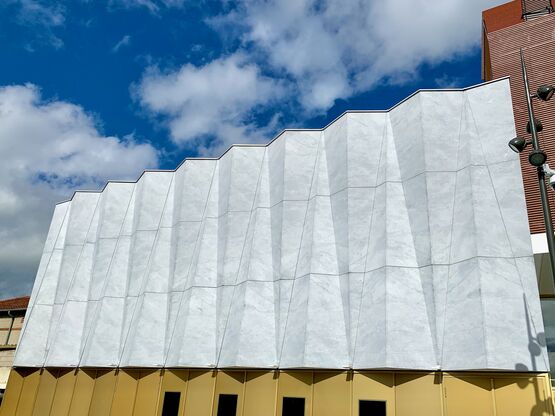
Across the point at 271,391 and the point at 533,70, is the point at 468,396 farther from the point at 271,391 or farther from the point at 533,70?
the point at 533,70

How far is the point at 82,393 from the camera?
2381 cm

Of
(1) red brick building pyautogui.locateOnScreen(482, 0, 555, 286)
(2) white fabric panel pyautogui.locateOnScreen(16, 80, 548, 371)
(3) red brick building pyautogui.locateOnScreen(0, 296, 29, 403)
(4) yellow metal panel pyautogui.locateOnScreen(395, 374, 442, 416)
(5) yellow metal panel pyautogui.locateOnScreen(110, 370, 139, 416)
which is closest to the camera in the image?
(4) yellow metal panel pyautogui.locateOnScreen(395, 374, 442, 416)

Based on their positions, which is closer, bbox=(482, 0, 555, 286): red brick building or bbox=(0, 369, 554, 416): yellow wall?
bbox=(0, 369, 554, 416): yellow wall

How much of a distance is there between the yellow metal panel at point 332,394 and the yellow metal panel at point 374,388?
273 mm

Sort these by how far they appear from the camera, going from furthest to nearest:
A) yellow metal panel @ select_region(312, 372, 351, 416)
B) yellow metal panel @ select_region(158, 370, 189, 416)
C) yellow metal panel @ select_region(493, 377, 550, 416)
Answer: yellow metal panel @ select_region(158, 370, 189, 416), yellow metal panel @ select_region(312, 372, 351, 416), yellow metal panel @ select_region(493, 377, 550, 416)

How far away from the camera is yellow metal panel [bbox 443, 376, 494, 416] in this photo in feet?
46.2

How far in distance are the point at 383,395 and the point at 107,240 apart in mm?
18689

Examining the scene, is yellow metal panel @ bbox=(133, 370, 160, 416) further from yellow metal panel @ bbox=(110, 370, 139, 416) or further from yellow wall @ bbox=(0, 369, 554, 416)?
yellow metal panel @ bbox=(110, 370, 139, 416)

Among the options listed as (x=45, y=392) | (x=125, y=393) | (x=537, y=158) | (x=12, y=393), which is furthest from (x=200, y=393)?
(x=537, y=158)

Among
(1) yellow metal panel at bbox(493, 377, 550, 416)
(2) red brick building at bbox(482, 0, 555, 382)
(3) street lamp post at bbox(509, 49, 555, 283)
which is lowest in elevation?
(1) yellow metal panel at bbox(493, 377, 550, 416)

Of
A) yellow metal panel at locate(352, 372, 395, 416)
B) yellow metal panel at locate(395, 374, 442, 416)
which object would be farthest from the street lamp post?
yellow metal panel at locate(352, 372, 395, 416)

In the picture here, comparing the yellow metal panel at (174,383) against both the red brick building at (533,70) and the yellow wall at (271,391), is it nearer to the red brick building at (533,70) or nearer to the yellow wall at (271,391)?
the yellow wall at (271,391)

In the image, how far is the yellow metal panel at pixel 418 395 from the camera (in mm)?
14758

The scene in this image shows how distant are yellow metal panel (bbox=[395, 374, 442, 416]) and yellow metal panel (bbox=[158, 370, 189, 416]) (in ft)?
31.8
